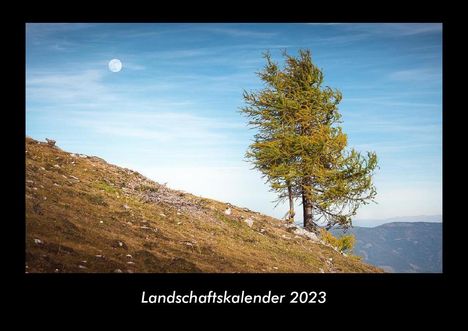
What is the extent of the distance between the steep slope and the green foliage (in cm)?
202

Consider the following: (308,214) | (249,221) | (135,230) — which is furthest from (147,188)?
(308,214)

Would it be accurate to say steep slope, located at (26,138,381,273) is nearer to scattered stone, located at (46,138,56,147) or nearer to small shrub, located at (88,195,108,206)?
small shrub, located at (88,195,108,206)

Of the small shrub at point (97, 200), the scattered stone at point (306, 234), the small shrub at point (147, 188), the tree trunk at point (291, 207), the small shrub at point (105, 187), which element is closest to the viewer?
the small shrub at point (97, 200)

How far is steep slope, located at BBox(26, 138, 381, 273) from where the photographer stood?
32.2ft

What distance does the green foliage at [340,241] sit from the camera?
20.5 metres

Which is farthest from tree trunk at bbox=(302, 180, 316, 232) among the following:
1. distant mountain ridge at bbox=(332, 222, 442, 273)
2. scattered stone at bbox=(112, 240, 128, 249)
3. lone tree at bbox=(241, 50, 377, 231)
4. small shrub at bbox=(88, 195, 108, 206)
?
distant mountain ridge at bbox=(332, 222, 442, 273)

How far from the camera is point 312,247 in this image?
17.2 m

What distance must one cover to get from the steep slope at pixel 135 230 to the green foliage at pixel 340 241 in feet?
6.61

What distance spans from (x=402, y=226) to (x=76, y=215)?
209 metres

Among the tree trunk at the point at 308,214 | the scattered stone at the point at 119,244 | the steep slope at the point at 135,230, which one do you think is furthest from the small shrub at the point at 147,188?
the tree trunk at the point at 308,214

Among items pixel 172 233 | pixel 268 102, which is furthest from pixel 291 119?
pixel 172 233

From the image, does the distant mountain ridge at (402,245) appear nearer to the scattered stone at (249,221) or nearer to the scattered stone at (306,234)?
the scattered stone at (306,234)

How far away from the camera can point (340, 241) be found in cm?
2081

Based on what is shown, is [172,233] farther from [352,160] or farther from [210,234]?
[352,160]
